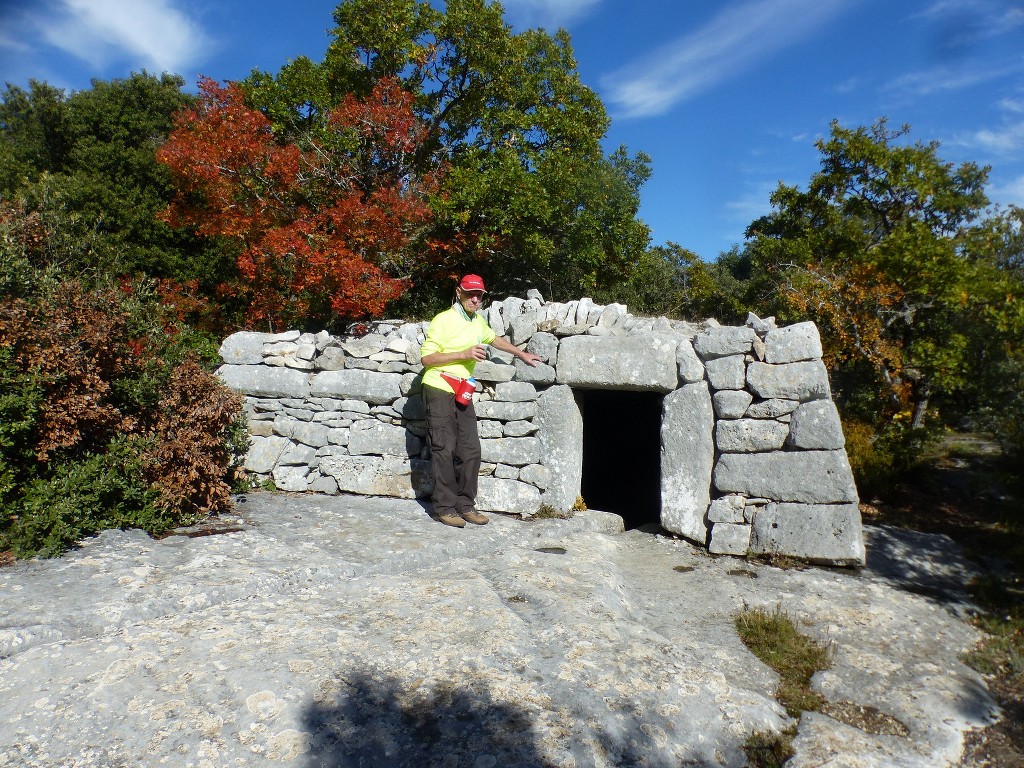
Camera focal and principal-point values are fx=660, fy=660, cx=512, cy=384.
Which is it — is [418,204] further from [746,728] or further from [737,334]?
[746,728]

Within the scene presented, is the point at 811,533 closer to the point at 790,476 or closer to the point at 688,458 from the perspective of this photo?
the point at 790,476

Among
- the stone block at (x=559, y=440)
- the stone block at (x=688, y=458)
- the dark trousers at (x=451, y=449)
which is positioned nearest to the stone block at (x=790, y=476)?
the stone block at (x=688, y=458)

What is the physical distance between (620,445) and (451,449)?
471 centimetres


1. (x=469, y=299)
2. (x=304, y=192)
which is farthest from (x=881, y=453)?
(x=304, y=192)

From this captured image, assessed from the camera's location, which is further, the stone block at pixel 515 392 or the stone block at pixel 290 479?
the stone block at pixel 290 479

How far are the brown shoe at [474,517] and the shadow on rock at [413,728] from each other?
8.20ft

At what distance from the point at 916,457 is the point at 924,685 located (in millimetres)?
4739

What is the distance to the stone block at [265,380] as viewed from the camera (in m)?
6.51

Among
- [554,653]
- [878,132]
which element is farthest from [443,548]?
[878,132]

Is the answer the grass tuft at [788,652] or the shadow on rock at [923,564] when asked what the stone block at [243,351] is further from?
the shadow on rock at [923,564]

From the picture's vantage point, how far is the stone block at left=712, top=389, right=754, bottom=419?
5.68 m

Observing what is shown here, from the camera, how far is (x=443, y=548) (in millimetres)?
5094

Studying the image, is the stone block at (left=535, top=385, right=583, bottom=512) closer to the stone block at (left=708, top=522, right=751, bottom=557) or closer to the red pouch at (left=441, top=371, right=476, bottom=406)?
the red pouch at (left=441, top=371, right=476, bottom=406)

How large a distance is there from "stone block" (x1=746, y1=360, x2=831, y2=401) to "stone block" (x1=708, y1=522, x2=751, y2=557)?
1149 mm
